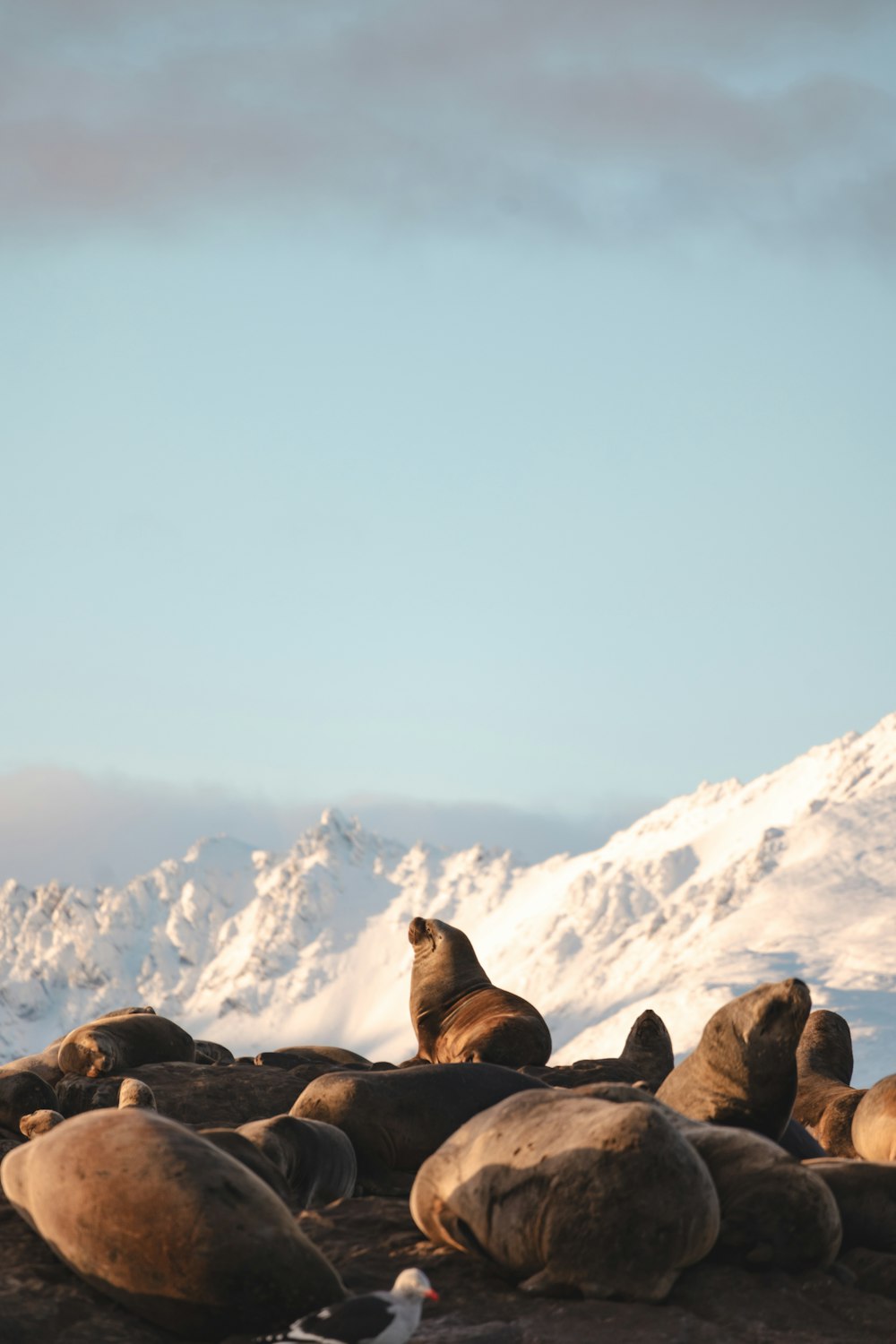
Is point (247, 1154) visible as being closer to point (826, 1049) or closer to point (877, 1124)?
point (877, 1124)

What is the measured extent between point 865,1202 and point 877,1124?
10.3ft

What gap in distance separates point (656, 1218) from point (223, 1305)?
2.01 metres

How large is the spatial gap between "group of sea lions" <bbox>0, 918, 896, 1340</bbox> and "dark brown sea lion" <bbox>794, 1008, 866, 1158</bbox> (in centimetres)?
166

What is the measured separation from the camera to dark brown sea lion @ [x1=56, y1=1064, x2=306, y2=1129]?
1365 centimetres

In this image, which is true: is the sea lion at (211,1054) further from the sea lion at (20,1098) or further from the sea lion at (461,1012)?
the sea lion at (20,1098)

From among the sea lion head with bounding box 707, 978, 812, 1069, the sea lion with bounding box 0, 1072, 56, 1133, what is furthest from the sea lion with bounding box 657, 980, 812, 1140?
the sea lion with bounding box 0, 1072, 56, 1133

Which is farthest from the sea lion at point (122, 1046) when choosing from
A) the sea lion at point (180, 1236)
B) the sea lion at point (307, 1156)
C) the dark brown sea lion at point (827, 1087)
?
the sea lion at point (180, 1236)

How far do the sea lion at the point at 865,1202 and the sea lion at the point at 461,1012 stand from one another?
21.9 feet

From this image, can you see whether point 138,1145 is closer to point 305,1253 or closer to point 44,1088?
point 305,1253

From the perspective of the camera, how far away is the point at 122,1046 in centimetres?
1580

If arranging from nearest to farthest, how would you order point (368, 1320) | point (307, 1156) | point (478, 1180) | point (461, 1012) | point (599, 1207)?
point (368, 1320)
point (599, 1207)
point (478, 1180)
point (307, 1156)
point (461, 1012)

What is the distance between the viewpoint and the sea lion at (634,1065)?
1543cm

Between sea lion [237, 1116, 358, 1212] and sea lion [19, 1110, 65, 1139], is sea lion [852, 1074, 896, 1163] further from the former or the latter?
sea lion [19, 1110, 65, 1139]

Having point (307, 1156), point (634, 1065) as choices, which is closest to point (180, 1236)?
point (307, 1156)
